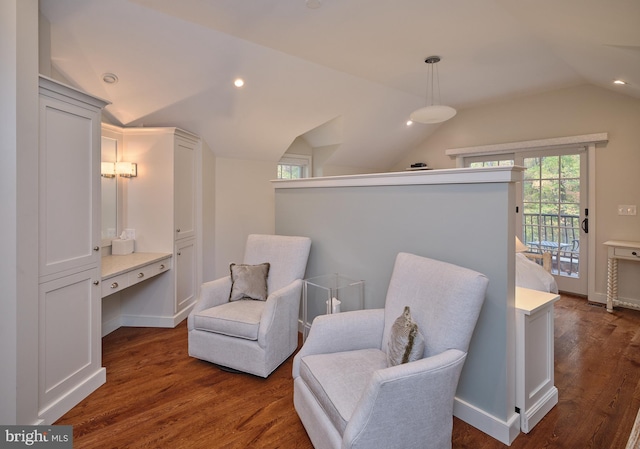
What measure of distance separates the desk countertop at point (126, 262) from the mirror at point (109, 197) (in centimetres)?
25

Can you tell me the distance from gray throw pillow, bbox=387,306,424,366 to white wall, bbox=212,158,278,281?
3.24 metres

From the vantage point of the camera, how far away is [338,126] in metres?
4.92

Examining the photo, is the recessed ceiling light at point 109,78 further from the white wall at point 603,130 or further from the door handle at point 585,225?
the door handle at point 585,225

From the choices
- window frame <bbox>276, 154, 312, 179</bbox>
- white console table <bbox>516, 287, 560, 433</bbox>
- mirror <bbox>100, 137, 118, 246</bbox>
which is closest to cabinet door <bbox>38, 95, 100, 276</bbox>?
mirror <bbox>100, 137, 118, 246</bbox>

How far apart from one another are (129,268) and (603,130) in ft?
17.9

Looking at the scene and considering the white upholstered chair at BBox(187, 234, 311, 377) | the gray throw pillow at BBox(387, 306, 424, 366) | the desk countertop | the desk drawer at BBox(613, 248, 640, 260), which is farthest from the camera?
the desk drawer at BBox(613, 248, 640, 260)

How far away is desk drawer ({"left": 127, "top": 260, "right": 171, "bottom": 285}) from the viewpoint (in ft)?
9.13

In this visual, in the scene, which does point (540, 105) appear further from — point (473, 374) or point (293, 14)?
point (473, 374)

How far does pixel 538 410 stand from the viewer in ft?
6.25

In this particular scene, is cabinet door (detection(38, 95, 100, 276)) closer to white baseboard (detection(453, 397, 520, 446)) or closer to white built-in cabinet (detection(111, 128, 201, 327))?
white built-in cabinet (detection(111, 128, 201, 327))

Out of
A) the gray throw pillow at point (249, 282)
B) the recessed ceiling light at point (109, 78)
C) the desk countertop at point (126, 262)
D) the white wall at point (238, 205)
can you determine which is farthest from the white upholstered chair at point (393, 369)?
the white wall at point (238, 205)

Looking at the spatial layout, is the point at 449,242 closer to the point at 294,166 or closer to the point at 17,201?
the point at 17,201

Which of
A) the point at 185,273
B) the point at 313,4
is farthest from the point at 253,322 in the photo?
the point at 313,4

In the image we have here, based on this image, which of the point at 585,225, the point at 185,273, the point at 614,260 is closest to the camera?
the point at 185,273
